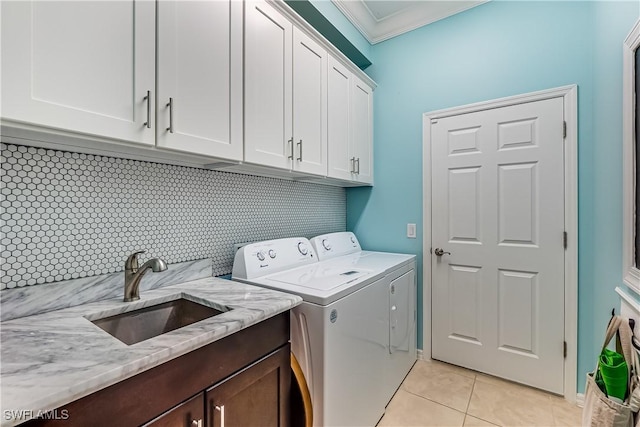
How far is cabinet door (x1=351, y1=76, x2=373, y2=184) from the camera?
2.33 m

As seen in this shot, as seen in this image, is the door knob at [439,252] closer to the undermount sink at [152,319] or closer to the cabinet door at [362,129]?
the cabinet door at [362,129]

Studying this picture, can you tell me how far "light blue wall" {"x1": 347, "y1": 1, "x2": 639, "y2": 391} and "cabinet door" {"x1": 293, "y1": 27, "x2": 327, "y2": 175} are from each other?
0.88 metres

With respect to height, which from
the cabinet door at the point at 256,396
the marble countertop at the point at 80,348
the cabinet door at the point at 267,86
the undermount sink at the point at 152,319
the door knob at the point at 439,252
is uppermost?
the cabinet door at the point at 267,86

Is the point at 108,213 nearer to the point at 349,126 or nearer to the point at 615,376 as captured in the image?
the point at 349,126

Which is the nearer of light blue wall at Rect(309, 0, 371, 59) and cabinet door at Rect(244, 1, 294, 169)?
cabinet door at Rect(244, 1, 294, 169)

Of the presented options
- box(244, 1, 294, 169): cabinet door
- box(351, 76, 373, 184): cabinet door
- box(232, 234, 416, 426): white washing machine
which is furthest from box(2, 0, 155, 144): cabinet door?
box(351, 76, 373, 184): cabinet door

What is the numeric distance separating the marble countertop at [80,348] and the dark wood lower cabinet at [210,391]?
6 cm

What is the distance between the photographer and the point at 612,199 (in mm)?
1496

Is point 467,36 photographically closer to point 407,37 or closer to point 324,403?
point 407,37

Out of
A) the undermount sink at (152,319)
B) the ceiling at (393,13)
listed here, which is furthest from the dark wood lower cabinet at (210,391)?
the ceiling at (393,13)

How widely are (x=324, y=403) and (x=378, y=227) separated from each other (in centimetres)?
165

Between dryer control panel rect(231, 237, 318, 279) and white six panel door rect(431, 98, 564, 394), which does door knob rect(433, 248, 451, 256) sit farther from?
dryer control panel rect(231, 237, 318, 279)

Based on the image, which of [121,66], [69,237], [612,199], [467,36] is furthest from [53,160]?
[467,36]

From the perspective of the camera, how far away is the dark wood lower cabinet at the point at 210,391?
686 millimetres
